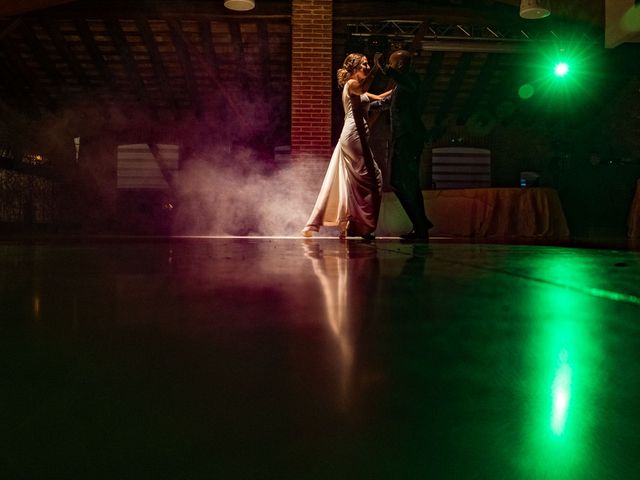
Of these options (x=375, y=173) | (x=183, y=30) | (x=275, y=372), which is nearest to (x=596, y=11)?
(x=375, y=173)

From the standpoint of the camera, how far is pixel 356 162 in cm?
561

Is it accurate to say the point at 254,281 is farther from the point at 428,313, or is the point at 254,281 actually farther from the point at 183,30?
the point at 183,30

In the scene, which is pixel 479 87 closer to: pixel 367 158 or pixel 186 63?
pixel 186 63

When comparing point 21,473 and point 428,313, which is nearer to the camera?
point 21,473

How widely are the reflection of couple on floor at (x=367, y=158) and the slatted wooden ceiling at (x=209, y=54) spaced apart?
2685 mm

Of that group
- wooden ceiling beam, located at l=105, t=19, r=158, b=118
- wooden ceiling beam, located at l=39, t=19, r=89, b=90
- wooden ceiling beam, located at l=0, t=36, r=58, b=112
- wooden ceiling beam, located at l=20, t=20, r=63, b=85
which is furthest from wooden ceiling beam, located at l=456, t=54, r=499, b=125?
wooden ceiling beam, located at l=0, t=36, r=58, b=112

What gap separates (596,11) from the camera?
8.83 m

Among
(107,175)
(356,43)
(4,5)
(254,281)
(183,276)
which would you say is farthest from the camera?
(107,175)

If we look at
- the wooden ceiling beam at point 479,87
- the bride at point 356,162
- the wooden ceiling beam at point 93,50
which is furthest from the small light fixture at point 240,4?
the wooden ceiling beam at point 479,87

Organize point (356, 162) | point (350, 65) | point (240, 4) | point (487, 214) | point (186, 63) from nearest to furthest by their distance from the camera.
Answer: point (350, 65) → point (356, 162) → point (240, 4) → point (487, 214) → point (186, 63)

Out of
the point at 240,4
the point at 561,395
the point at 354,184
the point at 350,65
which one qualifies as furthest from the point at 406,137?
the point at 561,395

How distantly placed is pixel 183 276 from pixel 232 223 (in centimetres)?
675

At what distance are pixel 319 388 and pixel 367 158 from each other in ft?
16.4

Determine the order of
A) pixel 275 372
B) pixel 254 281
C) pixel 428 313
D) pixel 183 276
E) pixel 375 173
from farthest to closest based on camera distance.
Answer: pixel 375 173
pixel 183 276
pixel 254 281
pixel 428 313
pixel 275 372
